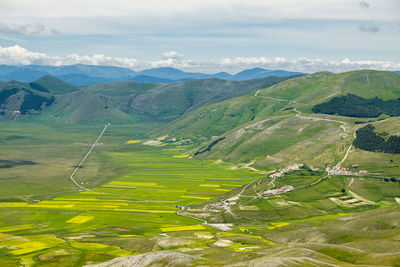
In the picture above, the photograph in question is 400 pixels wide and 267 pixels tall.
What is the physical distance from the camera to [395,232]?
188m

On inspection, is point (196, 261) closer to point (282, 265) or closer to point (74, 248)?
point (282, 265)

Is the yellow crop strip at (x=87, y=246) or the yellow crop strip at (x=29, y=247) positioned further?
the yellow crop strip at (x=87, y=246)

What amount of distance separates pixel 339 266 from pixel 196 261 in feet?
148

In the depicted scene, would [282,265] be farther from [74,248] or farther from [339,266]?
[74,248]

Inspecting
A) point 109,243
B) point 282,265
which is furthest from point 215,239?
point 282,265

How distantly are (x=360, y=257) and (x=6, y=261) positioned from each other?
422 ft

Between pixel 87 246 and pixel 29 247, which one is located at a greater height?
pixel 29 247

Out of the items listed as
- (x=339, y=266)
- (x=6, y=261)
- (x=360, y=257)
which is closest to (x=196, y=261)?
(x=339, y=266)

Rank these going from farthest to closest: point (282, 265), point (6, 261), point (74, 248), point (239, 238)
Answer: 1. point (239, 238)
2. point (74, 248)
3. point (6, 261)
4. point (282, 265)

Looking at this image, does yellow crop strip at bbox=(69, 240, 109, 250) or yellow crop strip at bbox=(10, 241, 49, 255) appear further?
yellow crop strip at bbox=(69, 240, 109, 250)

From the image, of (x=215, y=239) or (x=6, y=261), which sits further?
(x=215, y=239)

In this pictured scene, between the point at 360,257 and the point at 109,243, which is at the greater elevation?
the point at 360,257

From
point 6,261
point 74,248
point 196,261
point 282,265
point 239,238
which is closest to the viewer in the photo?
point 282,265

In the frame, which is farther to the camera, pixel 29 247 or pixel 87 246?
pixel 87 246
